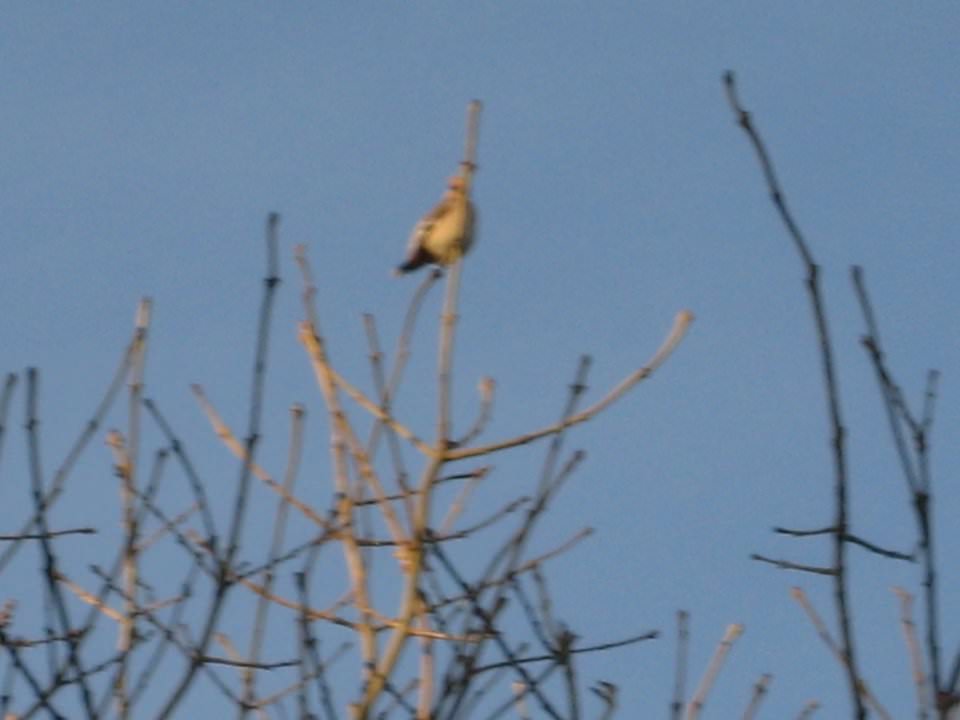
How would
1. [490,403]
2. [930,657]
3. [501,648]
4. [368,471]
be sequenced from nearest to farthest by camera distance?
[930,657], [501,648], [368,471], [490,403]

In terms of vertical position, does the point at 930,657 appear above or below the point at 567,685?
below

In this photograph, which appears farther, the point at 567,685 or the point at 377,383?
the point at 377,383

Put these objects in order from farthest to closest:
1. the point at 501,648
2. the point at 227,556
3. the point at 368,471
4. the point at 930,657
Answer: the point at 368,471 < the point at 501,648 < the point at 227,556 < the point at 930,657

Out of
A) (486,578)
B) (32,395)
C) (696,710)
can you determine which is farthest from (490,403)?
(32,395)

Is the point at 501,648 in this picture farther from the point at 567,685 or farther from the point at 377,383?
the point at 377,383

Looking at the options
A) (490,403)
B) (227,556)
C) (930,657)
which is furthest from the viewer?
(490,403)

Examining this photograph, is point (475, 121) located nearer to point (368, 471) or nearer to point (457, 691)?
point (368, 471)

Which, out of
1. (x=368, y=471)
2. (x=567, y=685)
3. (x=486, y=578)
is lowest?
(x=567, y=685)

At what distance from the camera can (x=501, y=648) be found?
3.96m

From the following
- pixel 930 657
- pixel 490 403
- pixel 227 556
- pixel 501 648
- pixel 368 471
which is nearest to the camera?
pixel 930 657

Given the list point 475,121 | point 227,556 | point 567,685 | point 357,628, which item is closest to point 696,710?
point 567,685

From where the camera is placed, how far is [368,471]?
4426 millimetres

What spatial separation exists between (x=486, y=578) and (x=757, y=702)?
0.67 m

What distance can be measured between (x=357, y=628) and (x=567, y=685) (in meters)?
0.60
